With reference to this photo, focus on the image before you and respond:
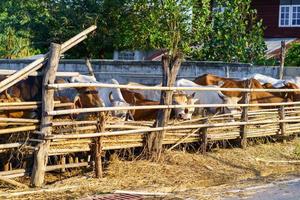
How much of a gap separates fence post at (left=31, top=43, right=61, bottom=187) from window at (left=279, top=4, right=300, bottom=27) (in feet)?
62.4

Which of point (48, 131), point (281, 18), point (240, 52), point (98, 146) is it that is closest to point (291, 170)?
point (98, 146)

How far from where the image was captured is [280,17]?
25.6 metres

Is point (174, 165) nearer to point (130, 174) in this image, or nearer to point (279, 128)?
point (130, 174)

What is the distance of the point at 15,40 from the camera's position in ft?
83.7

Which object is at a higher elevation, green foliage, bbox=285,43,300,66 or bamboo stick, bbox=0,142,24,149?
green foliage, bbox=285,43,300,66

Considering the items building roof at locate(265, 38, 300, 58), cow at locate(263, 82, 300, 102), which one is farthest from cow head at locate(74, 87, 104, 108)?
building roof at locate(265, 38, 300, 58)

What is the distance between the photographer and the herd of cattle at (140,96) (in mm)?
7590

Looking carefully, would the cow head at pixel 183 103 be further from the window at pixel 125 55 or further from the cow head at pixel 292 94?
the window at pixel 125 55

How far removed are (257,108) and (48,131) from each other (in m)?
5.15

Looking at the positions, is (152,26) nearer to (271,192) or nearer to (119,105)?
(119,105)

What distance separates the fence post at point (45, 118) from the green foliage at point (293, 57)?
1305 centimetres

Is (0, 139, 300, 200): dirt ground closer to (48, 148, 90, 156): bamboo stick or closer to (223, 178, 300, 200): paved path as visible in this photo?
(223, 178, 300, 200): paved path

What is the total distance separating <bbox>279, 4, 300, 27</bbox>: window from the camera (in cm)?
2483

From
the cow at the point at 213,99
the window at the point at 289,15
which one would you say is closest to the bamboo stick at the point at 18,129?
the cow at the point at 213,99
